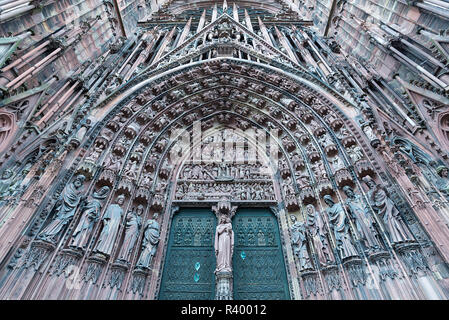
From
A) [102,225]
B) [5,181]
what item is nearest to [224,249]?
[102,225]

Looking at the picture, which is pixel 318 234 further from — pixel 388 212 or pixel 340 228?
pixel 388 212

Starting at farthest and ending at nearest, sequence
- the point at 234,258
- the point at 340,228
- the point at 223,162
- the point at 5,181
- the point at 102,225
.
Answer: the point at 223,162 → the point at 234,258 → the point at 102,225 → the point at 340,228 → the point at 5,181

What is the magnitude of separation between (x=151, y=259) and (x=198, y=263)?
41.3 inches

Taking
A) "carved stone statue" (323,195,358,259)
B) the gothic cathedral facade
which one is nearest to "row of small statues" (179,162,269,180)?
the gothic cathedral facade

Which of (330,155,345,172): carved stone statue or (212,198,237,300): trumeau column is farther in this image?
(330,155,345,172): carved stone statue

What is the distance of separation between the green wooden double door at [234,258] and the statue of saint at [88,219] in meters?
1.78

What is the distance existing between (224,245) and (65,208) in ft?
10.6

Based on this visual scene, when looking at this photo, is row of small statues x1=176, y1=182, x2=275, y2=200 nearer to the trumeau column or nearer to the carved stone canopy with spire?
the carved stone canopy with spire

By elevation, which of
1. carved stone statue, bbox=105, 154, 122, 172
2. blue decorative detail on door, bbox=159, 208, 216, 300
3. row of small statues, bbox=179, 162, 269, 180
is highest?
row of small statues, bbox=179, 162, 269, 180

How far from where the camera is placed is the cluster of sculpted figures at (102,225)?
474 centimetres

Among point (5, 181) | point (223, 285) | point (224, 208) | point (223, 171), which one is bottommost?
point (223, 285)

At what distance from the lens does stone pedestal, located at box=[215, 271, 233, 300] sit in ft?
15.6

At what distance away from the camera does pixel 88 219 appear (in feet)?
16.4

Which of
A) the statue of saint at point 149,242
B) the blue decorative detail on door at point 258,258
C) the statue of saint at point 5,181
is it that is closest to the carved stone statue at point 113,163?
the statue of saint at point 149,242
